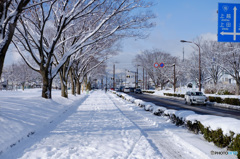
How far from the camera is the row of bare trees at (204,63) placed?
1403 inches

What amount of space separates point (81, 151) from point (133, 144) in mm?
1634

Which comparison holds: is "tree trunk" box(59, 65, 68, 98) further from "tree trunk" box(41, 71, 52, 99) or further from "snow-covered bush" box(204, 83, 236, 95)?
"snow-covered bush" box(204, 83, 236, 95)

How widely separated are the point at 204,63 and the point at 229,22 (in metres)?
35.0

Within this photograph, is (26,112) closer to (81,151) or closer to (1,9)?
(1,9)

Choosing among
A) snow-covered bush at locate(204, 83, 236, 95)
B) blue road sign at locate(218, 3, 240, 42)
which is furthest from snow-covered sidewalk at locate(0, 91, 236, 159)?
snow-covered bush at locate(204, 83, 236, 95)

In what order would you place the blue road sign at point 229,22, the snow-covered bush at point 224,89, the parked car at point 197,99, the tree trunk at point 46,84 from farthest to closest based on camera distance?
the snow-covered bush at point 224,89, the parked car at point 197,99, the tree trunk at point 46,84, the blue road sign at point 229,22

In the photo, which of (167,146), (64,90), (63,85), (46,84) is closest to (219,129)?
(167,146)

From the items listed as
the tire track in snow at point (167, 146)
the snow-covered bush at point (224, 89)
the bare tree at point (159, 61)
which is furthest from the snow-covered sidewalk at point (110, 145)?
the bare tree at point (159, 61)

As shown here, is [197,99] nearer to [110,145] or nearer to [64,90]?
[64,90]

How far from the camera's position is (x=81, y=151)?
234 inches

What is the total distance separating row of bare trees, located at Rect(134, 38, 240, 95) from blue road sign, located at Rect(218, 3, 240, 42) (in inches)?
805

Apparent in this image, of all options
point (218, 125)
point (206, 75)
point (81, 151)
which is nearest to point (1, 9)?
point (81, 151)

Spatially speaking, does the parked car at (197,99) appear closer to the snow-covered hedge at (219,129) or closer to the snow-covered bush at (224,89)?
the snow-covered bush at (224,89)

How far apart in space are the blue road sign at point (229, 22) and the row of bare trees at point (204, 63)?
67.1 feet
